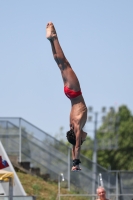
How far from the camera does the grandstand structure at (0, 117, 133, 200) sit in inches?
1113

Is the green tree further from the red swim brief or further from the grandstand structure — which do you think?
the red swim brief

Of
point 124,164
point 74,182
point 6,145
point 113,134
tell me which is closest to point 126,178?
point 74,182

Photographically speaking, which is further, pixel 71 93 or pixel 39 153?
pixel 39 153

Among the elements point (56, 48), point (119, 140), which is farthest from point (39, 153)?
point (119, 140)

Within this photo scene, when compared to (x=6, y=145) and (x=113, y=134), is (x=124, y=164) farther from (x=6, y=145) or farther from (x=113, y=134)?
(x=6, y=145)

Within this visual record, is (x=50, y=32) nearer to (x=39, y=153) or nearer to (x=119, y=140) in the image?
(x=39, y=153)

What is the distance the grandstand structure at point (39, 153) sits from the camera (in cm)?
2827

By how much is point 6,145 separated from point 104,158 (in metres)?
56.8

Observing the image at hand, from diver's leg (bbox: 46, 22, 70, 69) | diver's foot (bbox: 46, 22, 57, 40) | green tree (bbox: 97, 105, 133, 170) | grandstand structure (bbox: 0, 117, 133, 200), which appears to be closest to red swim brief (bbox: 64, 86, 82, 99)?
diver's leg (bbox: 46, 22, 70, 69)

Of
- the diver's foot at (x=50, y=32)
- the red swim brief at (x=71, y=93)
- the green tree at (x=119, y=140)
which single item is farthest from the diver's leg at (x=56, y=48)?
the green tree at (x=119, y=140)

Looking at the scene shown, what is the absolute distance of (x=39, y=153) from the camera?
28844mm

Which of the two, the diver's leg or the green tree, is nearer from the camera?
the diver's leg

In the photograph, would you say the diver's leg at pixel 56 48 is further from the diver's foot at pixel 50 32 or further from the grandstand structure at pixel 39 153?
the grandstand structure at pixel 39 153

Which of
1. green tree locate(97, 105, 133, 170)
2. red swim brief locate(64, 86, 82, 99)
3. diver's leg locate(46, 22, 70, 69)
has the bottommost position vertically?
red swim brief locate(64, 86, 82, 99)
